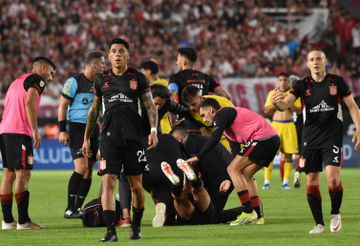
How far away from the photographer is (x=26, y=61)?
33344 millimetres

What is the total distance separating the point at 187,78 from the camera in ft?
53.1

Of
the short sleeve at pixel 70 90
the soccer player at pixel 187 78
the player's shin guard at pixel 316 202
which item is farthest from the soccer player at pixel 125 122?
the soccer player at pixel 187 78

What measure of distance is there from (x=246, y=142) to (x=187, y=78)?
3.15m

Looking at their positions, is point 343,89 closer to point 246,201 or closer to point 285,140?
point 246,201

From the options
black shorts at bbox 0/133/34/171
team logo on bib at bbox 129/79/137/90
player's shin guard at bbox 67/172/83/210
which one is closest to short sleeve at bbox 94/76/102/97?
team logo on bib at bbox 129/79/137/90

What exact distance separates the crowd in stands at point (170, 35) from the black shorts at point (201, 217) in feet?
63.9

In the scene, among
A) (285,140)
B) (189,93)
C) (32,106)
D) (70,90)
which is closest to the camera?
(32,106)

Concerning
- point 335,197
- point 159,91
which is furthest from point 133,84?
point 159,91

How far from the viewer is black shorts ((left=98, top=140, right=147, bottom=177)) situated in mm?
Result: 10984

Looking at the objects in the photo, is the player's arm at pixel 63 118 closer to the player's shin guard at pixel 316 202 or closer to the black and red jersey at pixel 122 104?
the black and red jersey at pixel 122 104

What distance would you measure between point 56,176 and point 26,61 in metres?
8.00

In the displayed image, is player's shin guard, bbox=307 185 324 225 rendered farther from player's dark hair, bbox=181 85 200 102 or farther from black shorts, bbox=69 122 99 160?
black shorts, bbox=69 122 99 160

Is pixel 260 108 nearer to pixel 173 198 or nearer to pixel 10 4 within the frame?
pixel 10 4

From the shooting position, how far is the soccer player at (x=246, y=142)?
13.0m
